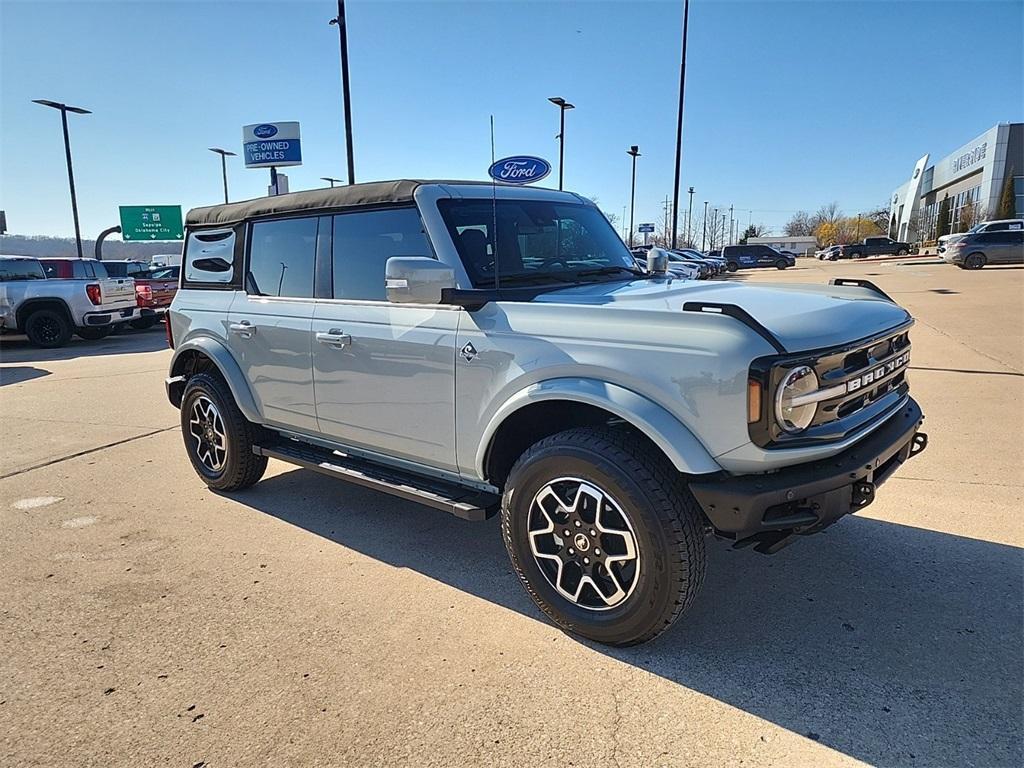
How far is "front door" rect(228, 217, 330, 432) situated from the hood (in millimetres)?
1650

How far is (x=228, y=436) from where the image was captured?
183 inches

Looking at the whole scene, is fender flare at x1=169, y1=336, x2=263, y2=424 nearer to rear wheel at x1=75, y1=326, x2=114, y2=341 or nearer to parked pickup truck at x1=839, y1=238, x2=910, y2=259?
rear wheel at x1=75, y1=326, x2=114, y2=341

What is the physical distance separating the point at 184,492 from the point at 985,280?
81.2ft

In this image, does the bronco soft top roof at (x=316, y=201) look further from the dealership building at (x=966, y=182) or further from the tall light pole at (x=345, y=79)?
the dealership building at (x=966, y=182)

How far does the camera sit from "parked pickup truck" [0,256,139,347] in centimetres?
1377

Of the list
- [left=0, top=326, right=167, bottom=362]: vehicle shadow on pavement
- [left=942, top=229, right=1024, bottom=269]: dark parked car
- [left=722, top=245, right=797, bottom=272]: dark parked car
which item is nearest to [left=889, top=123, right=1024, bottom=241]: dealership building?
[left=722, top=245, right=797, bottom=272]: dark parked car

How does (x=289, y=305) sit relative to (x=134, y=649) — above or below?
above

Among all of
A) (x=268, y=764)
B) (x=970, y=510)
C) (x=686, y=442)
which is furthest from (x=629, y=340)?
(x=970, y=510)

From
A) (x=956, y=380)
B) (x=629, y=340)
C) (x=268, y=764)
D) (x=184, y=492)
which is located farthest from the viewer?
(x=956, y=380)

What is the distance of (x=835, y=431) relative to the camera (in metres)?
2.61

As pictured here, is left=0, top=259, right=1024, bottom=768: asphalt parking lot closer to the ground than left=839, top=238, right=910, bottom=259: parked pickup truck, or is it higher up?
closer to the ground

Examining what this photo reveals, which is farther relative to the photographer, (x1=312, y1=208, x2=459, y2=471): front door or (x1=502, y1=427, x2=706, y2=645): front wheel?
(x1=312, y1=208, x2=459, y2=471): front door

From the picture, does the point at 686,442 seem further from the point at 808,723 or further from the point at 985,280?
the point at 985,280

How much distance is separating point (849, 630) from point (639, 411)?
55.9 inches
